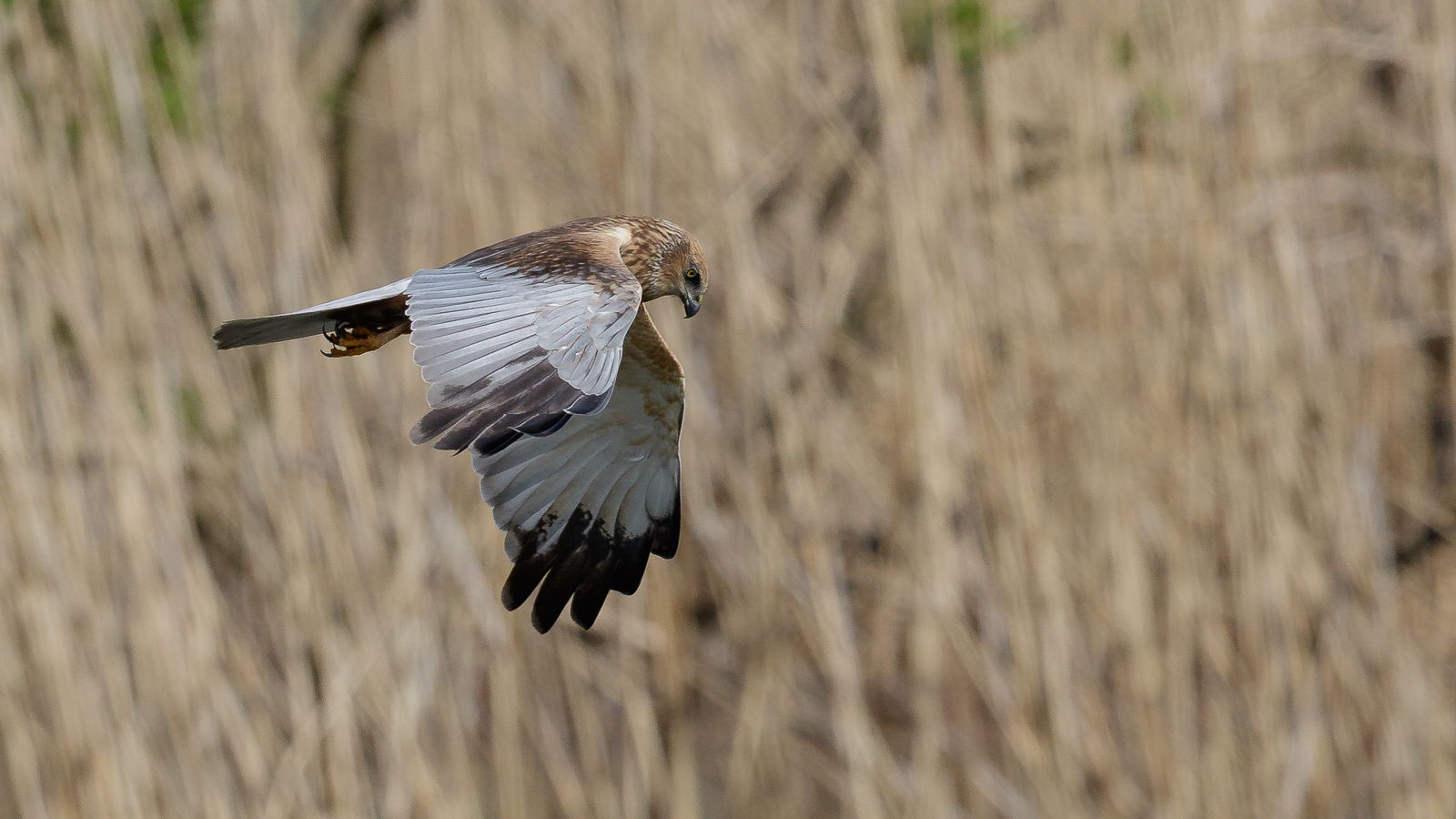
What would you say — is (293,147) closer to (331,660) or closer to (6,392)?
(6,392)

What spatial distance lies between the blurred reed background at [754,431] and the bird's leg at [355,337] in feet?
2.65

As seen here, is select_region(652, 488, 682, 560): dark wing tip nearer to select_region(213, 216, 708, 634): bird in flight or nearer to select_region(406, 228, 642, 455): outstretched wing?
select_region(213, 216, 708, 634): bird in flight

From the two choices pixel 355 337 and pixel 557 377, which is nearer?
pixel 557 377

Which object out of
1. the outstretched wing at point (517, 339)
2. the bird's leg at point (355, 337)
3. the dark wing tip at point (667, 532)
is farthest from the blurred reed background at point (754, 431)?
the outstretched wing at point (517, 339)

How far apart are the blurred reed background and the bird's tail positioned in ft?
2.70

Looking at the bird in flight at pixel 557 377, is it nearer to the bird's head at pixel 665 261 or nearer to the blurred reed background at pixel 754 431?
the bird's head at pixel 665 261

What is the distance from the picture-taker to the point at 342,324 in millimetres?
2232

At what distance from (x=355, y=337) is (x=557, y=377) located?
0.59m

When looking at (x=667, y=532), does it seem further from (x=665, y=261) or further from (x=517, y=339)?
(x=517, y=339)

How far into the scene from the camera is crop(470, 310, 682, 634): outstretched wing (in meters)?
2.29

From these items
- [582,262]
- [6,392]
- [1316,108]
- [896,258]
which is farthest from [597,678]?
[1316,108]

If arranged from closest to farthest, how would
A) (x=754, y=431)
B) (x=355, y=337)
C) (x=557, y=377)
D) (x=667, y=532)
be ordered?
(x=557, y=377)
(x=355, y=337)
(x=667, y=532)
(x=754, y=431)

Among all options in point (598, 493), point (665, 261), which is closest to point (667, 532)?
point (598, 493)

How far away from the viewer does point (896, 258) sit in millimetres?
3291
